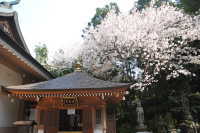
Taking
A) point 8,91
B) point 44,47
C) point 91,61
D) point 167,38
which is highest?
point 44,47

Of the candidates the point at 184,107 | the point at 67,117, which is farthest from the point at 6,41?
the point at 184,107

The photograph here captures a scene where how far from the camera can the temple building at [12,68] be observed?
21.1 feet

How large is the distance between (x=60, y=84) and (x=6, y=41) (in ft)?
7.88

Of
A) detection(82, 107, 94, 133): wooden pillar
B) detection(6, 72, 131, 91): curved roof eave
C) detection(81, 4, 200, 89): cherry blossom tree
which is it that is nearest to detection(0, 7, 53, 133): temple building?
detection(6, 72, 131, 91): curved roof eave

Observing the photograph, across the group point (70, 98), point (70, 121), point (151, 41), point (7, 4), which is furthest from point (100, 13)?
point (70, 98)

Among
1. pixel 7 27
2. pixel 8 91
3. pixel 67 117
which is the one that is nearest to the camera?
pixel 8 91

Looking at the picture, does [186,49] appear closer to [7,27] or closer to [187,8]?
[187,8]

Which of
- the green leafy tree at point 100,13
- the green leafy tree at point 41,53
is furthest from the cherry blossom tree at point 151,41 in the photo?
the green leafy tree at point 41,53

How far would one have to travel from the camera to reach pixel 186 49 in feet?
39.9

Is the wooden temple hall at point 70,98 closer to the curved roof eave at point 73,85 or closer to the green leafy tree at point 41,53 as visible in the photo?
the curved roof eave at point 73,85

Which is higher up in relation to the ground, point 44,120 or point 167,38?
point 167,38

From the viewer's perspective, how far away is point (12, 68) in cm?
798

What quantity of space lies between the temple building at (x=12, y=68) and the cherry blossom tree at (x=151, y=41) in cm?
510

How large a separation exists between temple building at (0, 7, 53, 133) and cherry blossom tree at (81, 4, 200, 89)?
5098 mm
